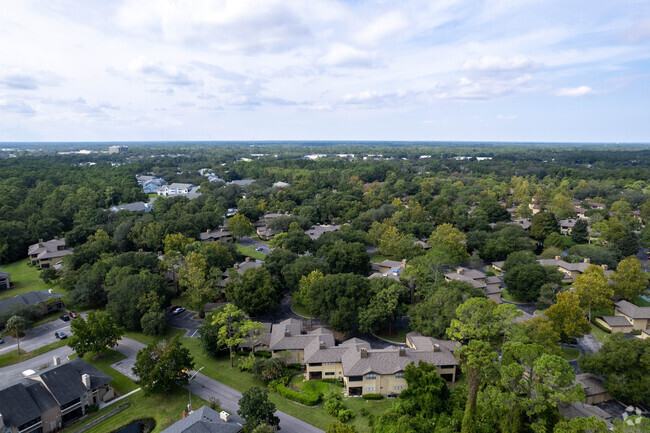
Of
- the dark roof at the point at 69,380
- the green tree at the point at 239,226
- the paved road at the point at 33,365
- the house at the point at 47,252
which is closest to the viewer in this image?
the dark roof at the point at 69,380

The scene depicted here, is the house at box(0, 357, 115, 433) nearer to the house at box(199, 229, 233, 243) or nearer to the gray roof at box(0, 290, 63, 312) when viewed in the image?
the gray roof at box(0, 290, 63, 312)

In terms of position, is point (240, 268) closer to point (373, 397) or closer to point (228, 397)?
point (228, 397)

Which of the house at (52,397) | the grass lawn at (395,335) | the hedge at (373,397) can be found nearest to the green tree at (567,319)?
the grass lawn at (395,335)

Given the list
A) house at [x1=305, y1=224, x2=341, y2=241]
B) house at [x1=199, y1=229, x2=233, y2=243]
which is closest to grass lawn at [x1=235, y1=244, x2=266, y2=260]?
house at [x1=199, y1=229, x2=233, y2=243]

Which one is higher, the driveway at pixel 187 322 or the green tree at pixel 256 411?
the green tree at pixel 256 411

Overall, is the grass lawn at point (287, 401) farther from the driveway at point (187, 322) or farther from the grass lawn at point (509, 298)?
the grass lawn at point (509, 298)

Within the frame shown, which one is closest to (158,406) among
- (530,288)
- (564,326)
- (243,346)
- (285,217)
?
(243,346)
